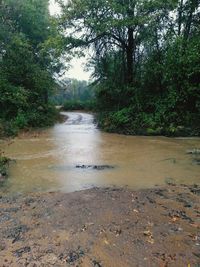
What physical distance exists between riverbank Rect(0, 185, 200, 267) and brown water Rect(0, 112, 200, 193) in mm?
678

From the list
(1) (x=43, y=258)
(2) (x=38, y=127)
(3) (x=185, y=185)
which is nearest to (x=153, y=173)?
(3) (x=185, y=185)

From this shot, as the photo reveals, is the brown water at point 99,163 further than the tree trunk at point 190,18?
No

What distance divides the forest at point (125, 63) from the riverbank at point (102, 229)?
332 inches

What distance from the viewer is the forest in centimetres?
1345

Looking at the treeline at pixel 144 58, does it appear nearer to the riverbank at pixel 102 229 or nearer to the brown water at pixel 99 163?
the brown water at pixel 99 163

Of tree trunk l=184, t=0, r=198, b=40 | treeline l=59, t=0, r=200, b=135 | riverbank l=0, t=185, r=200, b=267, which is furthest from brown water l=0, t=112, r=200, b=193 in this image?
tree trunk l=184, t=0, r=198, b=40

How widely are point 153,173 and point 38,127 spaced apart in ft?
40.2

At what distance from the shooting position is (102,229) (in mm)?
3793

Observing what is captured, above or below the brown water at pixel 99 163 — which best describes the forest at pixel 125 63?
above

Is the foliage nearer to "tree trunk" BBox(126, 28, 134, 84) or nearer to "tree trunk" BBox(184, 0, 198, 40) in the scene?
"tree trunk" BBox(126, 28, 134, 84)

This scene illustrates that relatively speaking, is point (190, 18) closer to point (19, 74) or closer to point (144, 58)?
point (144, 58)

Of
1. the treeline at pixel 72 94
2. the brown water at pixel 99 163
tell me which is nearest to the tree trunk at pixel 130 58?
the treeline at pixel 72 94

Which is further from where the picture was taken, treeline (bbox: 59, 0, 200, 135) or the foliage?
treeline (bbox: 59, 0, 200, 135)

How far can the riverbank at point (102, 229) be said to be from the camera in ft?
10.4
